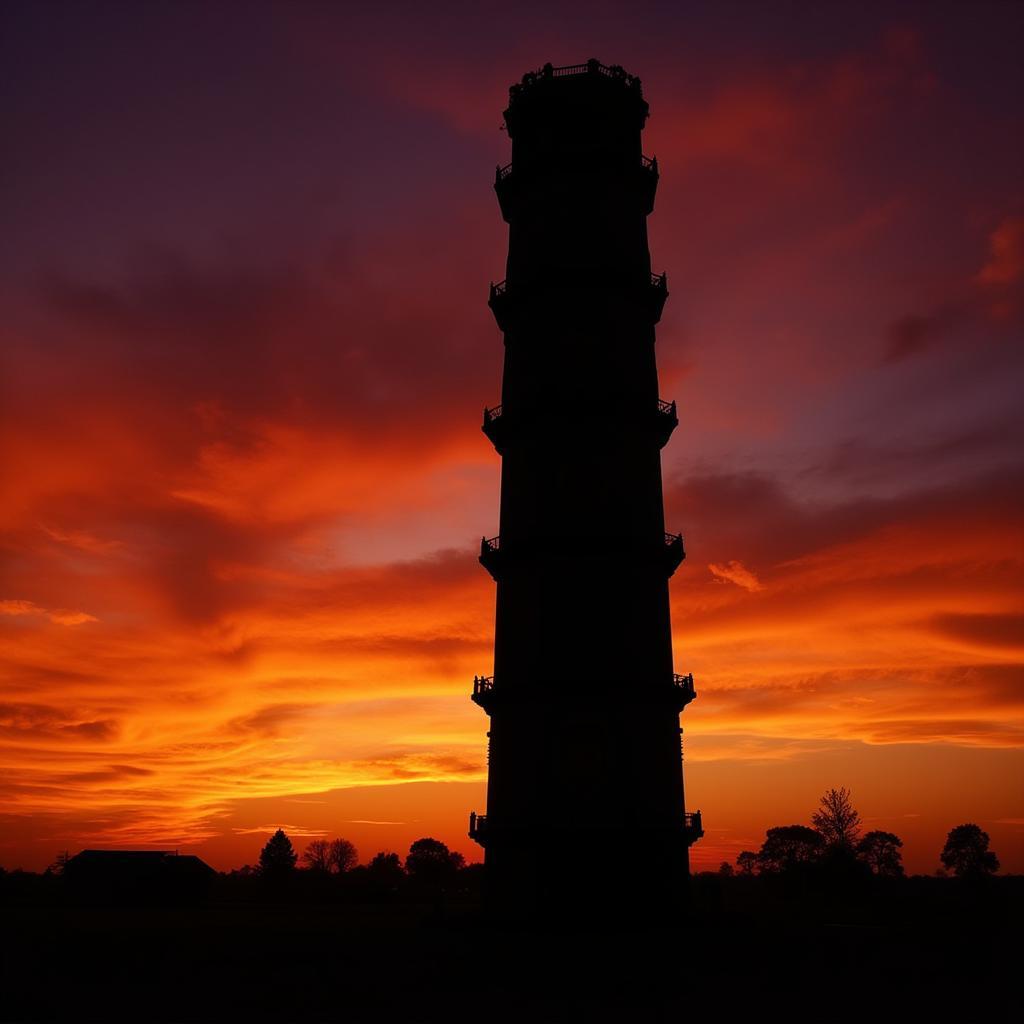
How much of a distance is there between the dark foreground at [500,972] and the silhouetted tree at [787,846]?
3844 inches

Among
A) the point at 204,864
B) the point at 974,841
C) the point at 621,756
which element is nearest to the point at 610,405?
the point at 621,756

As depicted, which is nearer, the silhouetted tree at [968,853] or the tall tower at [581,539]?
the tall tower at [581,539]

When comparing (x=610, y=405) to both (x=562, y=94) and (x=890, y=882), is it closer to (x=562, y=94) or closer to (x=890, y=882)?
(x=562, y=94)

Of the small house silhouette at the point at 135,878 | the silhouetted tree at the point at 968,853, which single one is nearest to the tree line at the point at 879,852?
the silhouetted tree at the point at 968,853

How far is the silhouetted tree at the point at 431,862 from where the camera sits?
124m

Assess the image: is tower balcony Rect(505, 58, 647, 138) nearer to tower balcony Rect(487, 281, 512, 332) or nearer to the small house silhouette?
tower balcony Rect(487, 281, 512, 332)

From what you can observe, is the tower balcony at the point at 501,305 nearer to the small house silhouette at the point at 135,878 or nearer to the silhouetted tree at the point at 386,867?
the small house silhouette at the point at 135,878

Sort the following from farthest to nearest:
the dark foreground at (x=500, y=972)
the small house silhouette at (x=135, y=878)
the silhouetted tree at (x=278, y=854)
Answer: the silhouetted tree at (x=278, y=854)
the small house silhouette at (x=135, y=878)
the dark foreground at (x=500, y=972)

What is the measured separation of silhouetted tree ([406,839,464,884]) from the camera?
12438 centimetres

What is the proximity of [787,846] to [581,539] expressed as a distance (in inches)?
4734

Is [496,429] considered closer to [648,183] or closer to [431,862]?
[648,183]

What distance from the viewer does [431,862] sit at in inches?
5157

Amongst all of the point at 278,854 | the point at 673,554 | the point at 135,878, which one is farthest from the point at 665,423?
the point at 278,854

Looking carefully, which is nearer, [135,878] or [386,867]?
[135,878]
